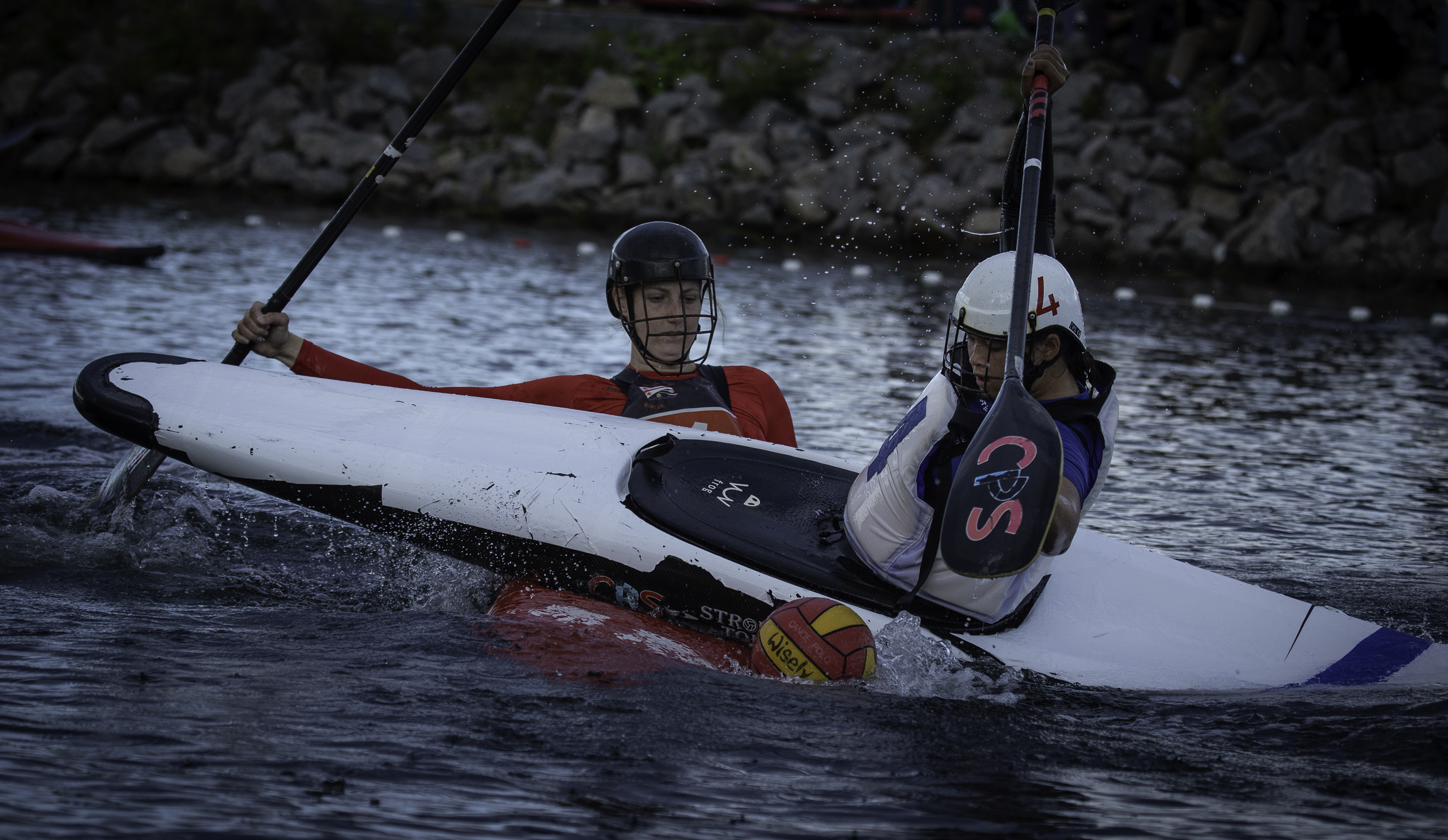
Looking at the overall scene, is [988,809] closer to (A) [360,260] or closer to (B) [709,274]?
(B) [709,274]

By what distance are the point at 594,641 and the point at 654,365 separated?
3.94 ft

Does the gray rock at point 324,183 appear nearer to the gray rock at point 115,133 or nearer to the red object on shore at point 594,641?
the gray rock at point 115,133

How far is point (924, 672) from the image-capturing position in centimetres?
340

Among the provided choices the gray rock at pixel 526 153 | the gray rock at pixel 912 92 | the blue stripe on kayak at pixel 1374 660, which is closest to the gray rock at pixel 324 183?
the gray rock at pixel 526 153

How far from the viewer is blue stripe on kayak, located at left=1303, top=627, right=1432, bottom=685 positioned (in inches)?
139

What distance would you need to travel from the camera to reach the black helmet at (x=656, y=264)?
4.30m

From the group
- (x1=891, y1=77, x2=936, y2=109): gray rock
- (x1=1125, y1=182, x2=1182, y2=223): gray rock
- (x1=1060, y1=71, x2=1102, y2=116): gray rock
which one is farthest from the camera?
(x1=891, y1=77, x2=936, y2=109): gray rock

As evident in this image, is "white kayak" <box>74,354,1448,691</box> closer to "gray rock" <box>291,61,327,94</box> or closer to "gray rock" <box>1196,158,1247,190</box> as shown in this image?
"gray rock" <box>1196,158,1247,190</box>

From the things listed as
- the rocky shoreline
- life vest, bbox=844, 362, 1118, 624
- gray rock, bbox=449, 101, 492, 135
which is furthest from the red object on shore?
gray rock, bbox=449, 101, 492, 135

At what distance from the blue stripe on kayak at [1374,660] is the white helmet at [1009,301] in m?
1.15

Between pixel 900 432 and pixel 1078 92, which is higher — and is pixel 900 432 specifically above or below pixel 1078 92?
below

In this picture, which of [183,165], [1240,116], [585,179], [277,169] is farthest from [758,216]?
[183,165]

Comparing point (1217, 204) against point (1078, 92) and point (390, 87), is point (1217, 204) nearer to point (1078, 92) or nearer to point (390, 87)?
point (1078, 92)

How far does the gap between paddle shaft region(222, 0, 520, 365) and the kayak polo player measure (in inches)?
89.7
